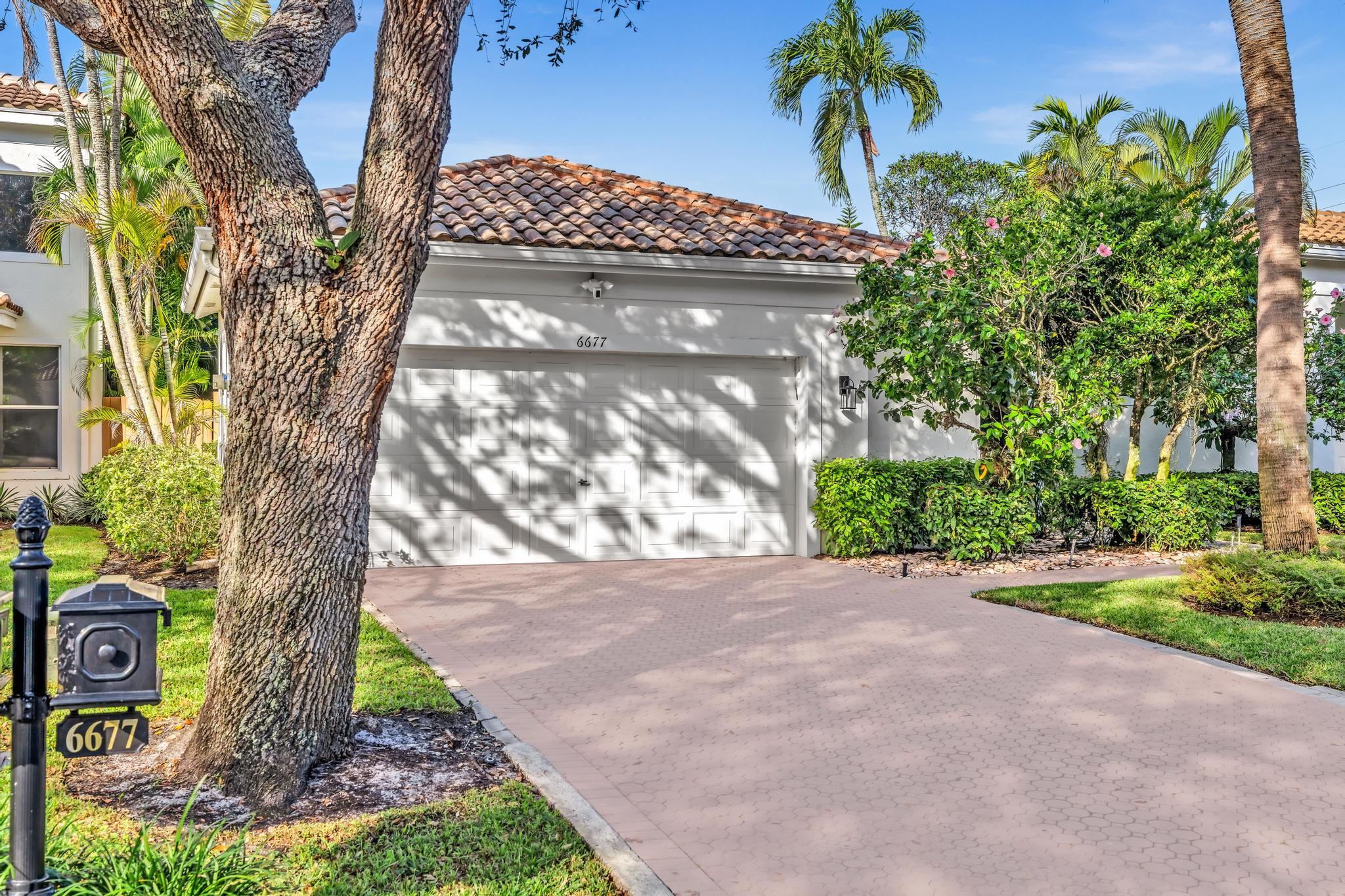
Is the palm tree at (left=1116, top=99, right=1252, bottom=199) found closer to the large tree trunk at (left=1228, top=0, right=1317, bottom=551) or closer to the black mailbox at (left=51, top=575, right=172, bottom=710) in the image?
the large tree trunk at (left=1228, top=0, right=1317, bottom=551)

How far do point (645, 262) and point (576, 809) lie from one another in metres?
7.98

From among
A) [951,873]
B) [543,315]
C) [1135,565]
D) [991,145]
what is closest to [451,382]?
[543,315]

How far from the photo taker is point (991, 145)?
99.2 ft

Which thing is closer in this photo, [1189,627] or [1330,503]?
[1189,627]

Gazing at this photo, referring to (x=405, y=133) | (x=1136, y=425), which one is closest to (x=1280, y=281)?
(x=1136, y=425)

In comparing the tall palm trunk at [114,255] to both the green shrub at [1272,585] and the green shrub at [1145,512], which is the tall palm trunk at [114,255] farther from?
the green shrub at [1272,585]

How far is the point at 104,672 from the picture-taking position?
8.85ft

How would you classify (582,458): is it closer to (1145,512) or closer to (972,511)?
(972,511)

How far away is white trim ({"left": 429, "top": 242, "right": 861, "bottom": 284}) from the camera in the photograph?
1082cm

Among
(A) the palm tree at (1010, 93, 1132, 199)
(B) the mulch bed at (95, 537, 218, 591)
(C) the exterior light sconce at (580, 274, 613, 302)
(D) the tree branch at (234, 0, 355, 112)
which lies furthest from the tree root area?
(A) the palm tree at (1010, 93, 1132, 199)

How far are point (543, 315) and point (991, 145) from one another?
2298 cm

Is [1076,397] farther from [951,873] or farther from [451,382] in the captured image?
[951,873]

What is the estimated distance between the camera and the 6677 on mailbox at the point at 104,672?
104 inches

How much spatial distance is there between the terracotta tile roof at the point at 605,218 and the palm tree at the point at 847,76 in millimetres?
12116
